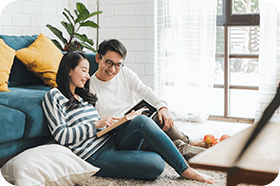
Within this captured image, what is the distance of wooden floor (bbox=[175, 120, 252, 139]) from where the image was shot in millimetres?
3104

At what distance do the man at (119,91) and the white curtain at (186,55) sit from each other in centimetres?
150

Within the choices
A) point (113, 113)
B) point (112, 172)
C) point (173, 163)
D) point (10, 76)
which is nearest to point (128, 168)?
point (112, 172)

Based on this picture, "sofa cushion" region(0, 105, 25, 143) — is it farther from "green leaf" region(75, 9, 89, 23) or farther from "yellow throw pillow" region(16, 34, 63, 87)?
"green leaf" region(75, 9, 89, 23)

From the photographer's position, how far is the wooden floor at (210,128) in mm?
3104

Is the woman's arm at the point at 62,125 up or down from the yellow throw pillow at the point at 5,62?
down

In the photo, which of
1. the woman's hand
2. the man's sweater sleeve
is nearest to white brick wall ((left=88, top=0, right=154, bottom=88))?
the man's sweater sleeve

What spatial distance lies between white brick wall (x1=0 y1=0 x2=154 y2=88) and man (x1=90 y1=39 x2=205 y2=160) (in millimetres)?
1613

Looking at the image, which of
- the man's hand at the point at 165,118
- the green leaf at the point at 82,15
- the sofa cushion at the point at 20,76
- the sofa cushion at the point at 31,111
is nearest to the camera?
the sofa cushion at the point at 31,111

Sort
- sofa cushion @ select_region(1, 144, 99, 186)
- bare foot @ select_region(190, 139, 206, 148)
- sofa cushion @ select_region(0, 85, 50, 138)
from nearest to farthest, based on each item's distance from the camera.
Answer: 1. sofa cushion @ select_region(1, 144, 99, 186)
2. sofa cushion @ select_region(0, 85, 50, 138)
3. bare foot @ select_region(190, 139, 206, 148)

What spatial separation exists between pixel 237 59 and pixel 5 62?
2636mm

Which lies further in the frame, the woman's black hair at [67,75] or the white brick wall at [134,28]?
the white brick wall at [134,28]

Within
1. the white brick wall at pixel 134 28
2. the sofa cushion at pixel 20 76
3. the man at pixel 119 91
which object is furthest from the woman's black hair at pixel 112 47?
the white brick wall at pixel 134 28

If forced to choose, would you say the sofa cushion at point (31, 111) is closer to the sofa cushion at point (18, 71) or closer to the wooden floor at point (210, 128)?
the sofa cushion at point (18, 71)

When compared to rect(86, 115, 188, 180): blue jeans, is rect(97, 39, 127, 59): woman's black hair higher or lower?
higher
